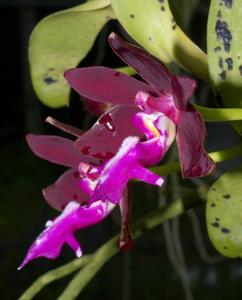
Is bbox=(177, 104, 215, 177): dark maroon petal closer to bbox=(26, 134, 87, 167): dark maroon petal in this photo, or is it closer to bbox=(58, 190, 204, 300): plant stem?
bbox=(26, 134, 87, 167): dark maroon petal

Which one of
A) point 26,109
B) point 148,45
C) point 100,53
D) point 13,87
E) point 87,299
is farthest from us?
point 13,87

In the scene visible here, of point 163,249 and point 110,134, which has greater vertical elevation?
point 110,134

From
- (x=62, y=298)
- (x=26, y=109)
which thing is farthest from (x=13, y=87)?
(x=62, y=298)

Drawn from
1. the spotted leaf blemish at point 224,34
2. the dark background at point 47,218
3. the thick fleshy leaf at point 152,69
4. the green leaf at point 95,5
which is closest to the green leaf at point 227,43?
the spotted leaf blemish at point 224,34

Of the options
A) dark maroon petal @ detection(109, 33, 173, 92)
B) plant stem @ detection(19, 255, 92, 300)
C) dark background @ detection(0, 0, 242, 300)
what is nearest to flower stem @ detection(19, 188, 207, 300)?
plant stem @ detection(19, 255, 92, 300)

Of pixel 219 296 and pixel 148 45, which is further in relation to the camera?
pixel 219 296

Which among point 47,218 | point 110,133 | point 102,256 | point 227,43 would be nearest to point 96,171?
point 110,133

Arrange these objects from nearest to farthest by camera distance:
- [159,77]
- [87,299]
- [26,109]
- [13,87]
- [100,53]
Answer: [159,77] → [100,53] → [87,299] → [26,109] → [13,87]

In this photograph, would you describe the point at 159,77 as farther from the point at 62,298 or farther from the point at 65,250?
the point at 65,250
